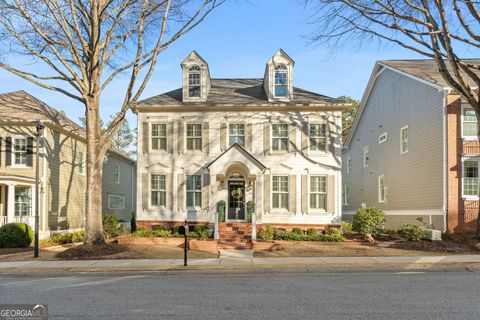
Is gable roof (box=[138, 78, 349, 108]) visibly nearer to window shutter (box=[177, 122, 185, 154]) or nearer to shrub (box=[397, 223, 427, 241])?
window shutter (box=[177, 122, 185, 154])

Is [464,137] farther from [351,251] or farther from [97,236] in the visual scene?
[97,236]

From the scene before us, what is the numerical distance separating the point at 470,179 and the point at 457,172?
0.77m

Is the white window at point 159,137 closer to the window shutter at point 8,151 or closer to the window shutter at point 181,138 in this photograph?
the window shutter at point 181,138

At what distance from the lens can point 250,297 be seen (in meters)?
8.46

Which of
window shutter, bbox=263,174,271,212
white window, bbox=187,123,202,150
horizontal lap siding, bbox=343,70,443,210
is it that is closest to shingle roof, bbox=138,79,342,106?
white window, bbox=187,123,202,150

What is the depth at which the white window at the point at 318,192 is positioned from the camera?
70.3ft

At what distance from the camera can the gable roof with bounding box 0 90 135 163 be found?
72.0 ft

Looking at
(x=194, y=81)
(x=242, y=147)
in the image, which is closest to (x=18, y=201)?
(x=194, y=81)

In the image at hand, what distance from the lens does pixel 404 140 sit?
79.8ft

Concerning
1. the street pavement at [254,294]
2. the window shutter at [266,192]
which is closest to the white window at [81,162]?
the window shutter at [266,192]

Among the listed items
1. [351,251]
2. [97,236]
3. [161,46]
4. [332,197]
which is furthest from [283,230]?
[161,46]

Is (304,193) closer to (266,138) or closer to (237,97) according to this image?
(266,138)

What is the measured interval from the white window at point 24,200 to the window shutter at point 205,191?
9050 millimetres

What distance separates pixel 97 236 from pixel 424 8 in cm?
1561
